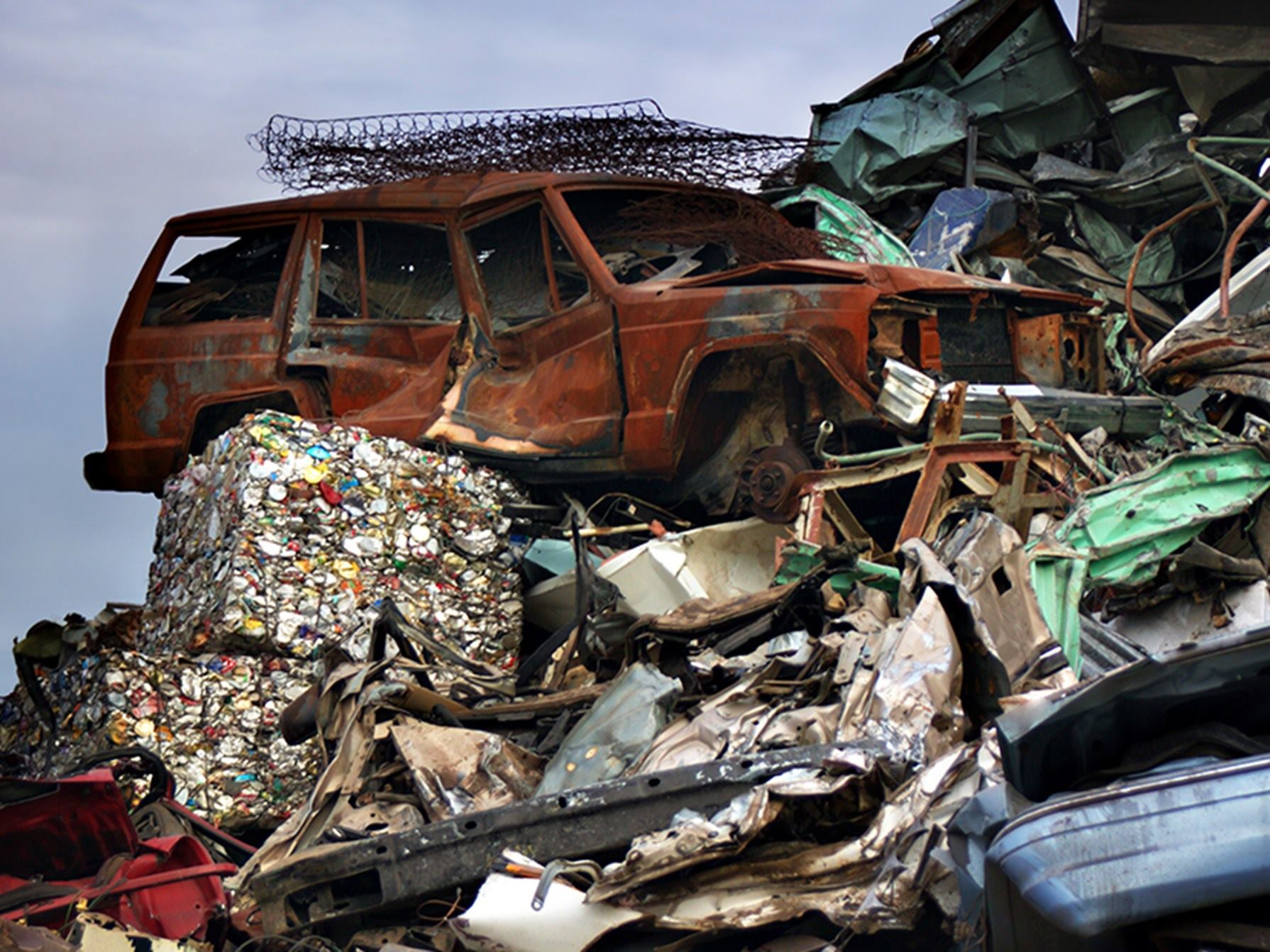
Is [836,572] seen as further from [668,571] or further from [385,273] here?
[385,273]

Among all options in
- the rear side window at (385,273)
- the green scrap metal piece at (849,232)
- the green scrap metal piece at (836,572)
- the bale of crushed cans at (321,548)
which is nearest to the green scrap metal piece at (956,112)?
the green scrap metal piece at (849,232)

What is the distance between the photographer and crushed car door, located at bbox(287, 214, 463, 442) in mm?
8258

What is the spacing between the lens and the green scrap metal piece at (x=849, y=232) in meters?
9.79

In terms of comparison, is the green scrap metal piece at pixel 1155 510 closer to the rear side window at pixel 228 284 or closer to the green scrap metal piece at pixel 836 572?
the green scrap metal piece at pixel 836 572

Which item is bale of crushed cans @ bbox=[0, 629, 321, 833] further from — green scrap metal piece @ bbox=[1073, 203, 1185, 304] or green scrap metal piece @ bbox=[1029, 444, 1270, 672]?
green scrap metal piece @ bbox=[1073, 203, 1185, 304]

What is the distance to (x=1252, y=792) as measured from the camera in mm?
2232

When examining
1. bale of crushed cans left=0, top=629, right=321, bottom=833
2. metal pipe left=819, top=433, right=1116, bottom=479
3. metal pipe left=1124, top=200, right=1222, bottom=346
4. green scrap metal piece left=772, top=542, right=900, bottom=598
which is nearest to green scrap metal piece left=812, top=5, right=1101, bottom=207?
metal pipe left=1124, top=200, right=1222, bottom=346

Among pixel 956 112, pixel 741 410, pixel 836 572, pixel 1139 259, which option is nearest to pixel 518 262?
pixel 741 410

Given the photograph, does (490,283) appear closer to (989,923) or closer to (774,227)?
(774,227)

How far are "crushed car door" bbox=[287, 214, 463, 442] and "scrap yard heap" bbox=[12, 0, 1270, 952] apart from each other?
3 centimetres

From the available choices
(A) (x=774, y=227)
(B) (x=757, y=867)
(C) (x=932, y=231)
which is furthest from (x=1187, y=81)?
(B) (x=757, y=867)

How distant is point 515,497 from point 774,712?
344 centimetres

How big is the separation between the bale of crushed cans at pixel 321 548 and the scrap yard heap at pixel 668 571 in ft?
0.08

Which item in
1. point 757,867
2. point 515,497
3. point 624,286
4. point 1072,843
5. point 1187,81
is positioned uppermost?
point 1187,81
